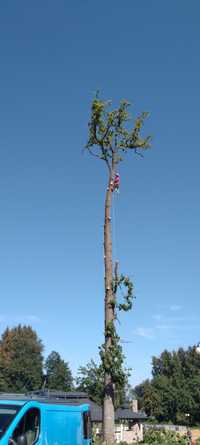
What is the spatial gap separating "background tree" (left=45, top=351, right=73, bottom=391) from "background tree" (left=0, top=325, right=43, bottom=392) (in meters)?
5.29

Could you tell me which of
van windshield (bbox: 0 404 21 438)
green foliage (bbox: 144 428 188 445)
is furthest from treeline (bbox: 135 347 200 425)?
van windshield (bbox: 0 404 21 438)

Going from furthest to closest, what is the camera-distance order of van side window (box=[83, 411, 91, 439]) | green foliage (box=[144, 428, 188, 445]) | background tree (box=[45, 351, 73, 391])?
background tree (box=[45, 351, 73, 391]) → green foliage (box=[144, 428, 188, 445]) → van side window (box=[83, 411, 91, 439])

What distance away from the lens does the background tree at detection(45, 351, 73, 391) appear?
133 metres

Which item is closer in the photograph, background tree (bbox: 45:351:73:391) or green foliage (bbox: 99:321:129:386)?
green foliage (bbox: 99:321:129:386)

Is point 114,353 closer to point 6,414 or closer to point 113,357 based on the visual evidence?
point 113,357

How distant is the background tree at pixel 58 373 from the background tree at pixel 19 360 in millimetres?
5293

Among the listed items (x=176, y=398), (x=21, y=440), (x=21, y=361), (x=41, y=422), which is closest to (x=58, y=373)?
(x=21, y=361)

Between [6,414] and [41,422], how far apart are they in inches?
40.6

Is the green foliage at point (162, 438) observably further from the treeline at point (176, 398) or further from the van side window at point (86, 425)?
the treeline at point (176, 398)

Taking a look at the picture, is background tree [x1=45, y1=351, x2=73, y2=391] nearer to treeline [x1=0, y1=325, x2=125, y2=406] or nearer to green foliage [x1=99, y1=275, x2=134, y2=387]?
treeline [x1=0, y1=325, x2=125, y2=406]

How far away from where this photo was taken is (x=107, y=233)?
19.7 metres

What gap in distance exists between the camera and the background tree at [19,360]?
123m

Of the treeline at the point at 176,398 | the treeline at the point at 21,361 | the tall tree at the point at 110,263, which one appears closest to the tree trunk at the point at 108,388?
the tall tree at the point at 110,263

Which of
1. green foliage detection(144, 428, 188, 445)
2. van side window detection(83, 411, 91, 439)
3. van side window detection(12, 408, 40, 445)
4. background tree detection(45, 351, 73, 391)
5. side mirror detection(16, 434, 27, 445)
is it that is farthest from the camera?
background tree detection(45, 351, 73, 391)
